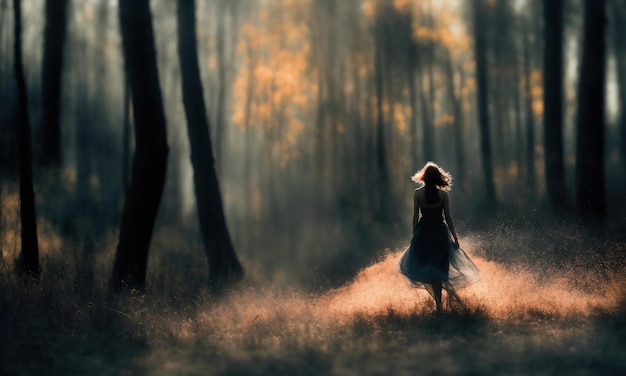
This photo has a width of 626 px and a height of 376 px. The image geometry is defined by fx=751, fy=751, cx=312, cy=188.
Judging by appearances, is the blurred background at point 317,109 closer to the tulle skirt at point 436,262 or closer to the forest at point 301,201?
the forest at point 301,201

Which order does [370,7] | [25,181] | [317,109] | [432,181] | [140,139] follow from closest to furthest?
[432,181]
[140,139]
[25,181]
[370,7]
[317,109]

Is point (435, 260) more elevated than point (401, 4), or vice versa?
point (401, 4)

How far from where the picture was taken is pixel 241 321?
395 inches

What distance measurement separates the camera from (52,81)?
26.0 meters

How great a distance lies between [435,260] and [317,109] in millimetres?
30846

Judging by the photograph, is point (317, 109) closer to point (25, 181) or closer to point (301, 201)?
point (301, 201)

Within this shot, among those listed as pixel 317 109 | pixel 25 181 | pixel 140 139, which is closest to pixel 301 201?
pixel 317 109

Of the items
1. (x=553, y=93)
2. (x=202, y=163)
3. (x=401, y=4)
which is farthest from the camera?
(x=401, y=4)

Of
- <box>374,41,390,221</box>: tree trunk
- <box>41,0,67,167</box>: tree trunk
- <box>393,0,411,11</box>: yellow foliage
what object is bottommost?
<box>374,41,390,221</box>: tree trunk

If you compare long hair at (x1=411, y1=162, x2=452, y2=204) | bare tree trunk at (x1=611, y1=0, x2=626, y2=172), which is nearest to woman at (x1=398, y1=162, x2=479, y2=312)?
long hair at (x1=411, y1=162, x2=452, y2=204)

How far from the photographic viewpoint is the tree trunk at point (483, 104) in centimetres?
2965

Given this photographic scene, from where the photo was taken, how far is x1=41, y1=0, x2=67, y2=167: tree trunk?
25.1 m

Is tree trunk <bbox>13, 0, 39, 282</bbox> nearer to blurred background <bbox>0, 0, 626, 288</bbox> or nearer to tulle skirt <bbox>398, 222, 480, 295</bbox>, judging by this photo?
blurred background <bbox>0, 0, 626, 288</bbox>

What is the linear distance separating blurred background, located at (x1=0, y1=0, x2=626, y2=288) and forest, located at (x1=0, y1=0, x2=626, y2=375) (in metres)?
0.15
